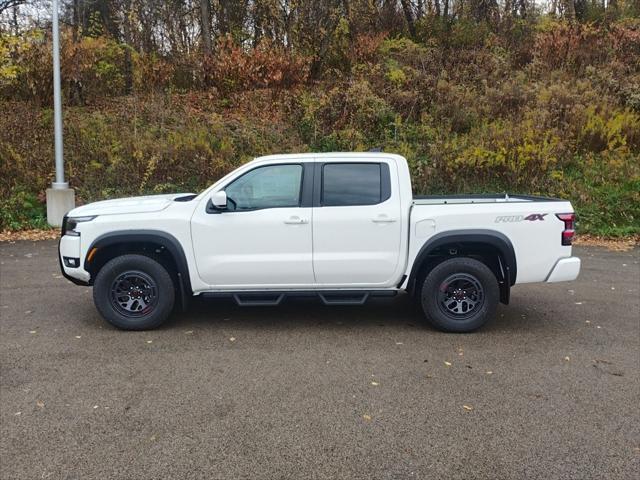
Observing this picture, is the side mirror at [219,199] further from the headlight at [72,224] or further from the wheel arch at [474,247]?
the wheel arch at [474,247]

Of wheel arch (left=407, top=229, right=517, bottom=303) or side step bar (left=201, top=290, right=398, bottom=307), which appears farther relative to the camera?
side step bar (left=201, top=290, right=398, bottom=307)

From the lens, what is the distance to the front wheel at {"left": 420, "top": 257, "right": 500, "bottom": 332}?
18.9 ft

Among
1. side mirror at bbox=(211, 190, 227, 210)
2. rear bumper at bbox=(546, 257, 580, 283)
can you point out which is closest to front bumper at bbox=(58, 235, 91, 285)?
side mirror at bbox=(211, 190, 227, 210)

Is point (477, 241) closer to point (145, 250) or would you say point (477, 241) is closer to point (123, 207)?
point (145, 250)

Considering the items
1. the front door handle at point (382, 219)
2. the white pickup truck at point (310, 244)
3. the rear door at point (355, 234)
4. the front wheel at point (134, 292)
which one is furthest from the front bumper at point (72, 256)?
the front door handle at point (382, 219)

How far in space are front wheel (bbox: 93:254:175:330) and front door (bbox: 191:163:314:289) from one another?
1.43 feet

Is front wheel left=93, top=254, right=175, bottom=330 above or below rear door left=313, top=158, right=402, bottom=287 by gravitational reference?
below

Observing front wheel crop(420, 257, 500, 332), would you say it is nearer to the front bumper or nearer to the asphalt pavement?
the asphalt pavement

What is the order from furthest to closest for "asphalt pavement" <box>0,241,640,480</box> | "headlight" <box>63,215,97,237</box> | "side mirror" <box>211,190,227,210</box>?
"headlight" <box>63,215,97,237</box> → "side mirror" <box>211,190,227,210</box> → "asphalt pavement" <box>0,241,640,480</box>

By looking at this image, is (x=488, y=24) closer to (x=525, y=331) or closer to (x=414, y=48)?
(x=414, y=48)

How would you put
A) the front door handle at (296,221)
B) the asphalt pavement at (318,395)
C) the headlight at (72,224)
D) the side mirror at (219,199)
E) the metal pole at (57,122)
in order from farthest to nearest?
the metal pole at (57,122), the headlight at (72,224), the front door handle at (296,221), the side mirror at (219,199), the asphalt pavement at (318,395)

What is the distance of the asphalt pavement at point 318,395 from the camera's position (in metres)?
3.41

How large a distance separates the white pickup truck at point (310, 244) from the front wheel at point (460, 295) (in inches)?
0.4

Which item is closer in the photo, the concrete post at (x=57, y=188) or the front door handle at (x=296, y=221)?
the front door handle at (x=296, y=221)
